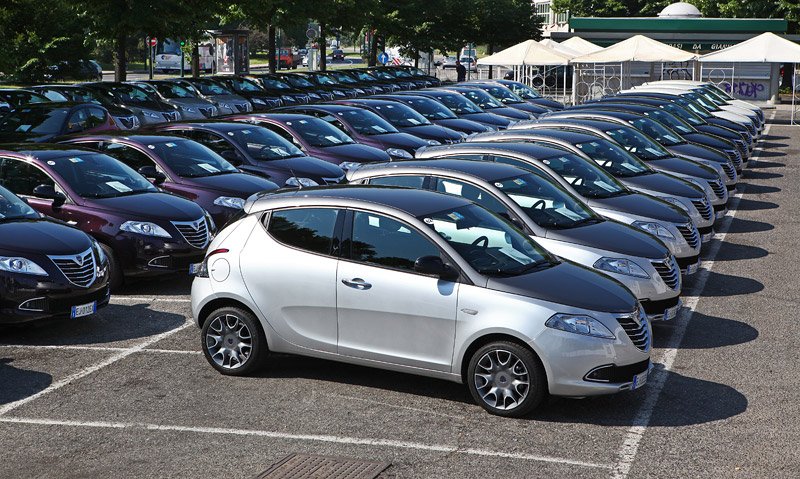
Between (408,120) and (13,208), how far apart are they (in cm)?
1210

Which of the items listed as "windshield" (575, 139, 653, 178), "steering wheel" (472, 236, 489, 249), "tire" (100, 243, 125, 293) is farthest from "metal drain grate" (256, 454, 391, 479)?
"windshield" (575, 139, 653, 178)

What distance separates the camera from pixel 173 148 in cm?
1494

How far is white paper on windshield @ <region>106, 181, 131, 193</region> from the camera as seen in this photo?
43.5 ft

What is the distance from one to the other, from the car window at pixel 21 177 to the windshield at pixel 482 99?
17.5 metres

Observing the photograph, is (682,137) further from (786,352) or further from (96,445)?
(96,445)

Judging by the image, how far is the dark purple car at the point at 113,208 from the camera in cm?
1254

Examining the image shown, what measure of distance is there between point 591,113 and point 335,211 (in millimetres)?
10639

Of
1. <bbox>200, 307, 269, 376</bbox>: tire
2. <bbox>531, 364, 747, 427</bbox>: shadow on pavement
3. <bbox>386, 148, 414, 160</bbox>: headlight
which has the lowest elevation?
<bbox>531, 364, 747, 427</bbox>: shadow on pavement

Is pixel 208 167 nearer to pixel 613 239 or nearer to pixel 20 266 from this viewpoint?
pixel 20 266

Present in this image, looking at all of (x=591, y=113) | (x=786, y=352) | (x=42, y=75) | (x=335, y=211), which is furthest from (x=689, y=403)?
(x=42, y=75)

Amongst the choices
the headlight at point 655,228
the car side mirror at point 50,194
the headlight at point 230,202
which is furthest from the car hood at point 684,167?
the car side mirror at point 50,194

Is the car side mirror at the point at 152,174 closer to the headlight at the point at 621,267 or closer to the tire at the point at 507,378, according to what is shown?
the headlight at the point at 621,267

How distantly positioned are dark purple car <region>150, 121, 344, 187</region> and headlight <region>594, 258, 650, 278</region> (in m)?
6.21

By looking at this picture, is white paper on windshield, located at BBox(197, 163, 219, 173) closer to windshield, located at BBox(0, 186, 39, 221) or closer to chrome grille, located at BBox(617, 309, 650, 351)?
windshield, located at BBox(0, 186, 39, 221)
